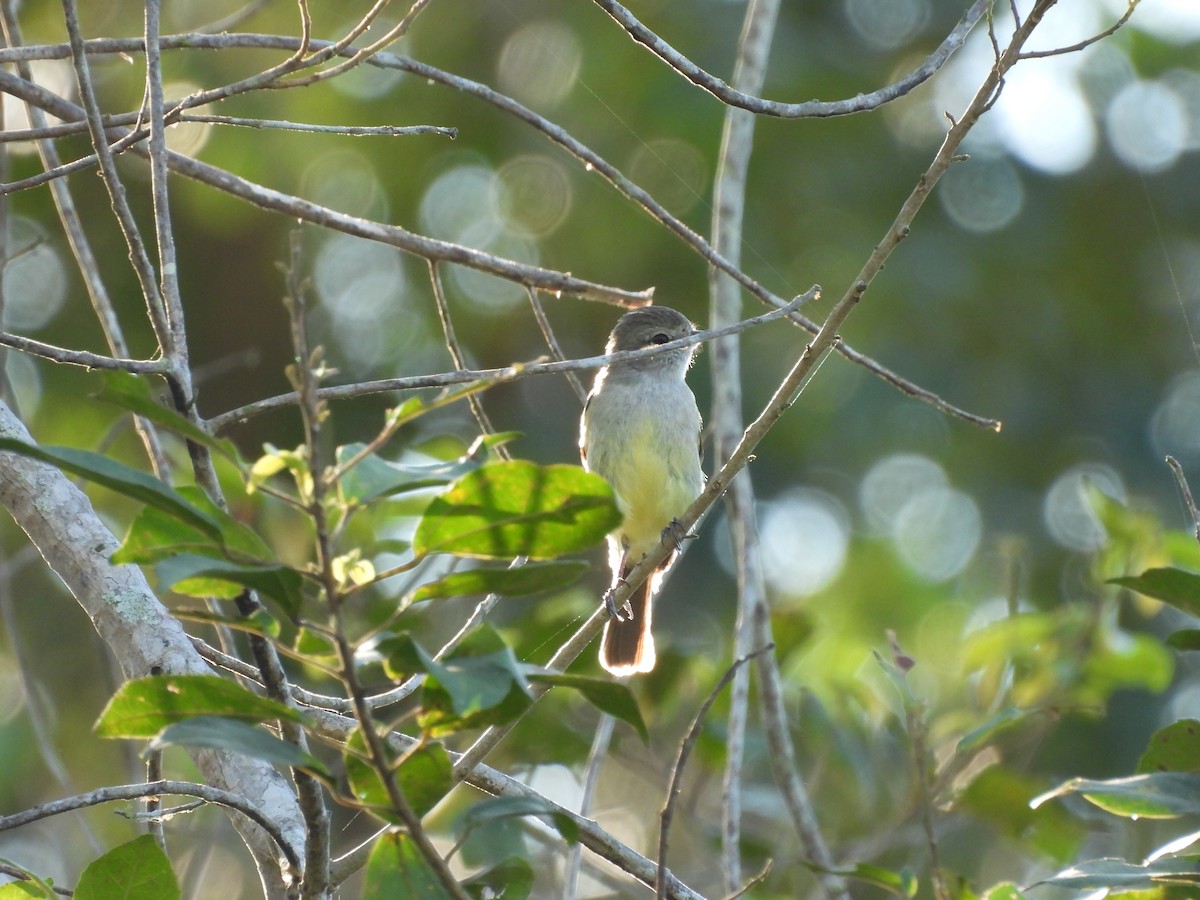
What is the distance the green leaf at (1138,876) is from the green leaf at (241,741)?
3.89ft

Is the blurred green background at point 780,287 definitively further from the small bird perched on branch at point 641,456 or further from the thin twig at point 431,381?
the thin twig at point 431,381

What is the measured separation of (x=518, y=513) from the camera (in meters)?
1.68

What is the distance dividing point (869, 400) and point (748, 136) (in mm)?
4731

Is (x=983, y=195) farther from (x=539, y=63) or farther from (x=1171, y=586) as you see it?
(x=1171, y=586)

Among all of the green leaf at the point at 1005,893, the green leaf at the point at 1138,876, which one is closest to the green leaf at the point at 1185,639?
the green leaf at the point at 1138,876

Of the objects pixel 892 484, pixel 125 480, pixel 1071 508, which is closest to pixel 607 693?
pixel 125 480

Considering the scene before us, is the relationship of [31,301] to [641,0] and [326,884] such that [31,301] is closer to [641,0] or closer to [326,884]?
[641,0]

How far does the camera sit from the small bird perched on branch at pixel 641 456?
5348mm

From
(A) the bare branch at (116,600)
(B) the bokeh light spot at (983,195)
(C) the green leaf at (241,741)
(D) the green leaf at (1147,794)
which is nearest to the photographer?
(C) the green leaf at (241,741)

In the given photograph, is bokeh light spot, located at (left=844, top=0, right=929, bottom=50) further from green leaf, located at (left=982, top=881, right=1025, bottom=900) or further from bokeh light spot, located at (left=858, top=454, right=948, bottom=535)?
green leaf, located at (left=982, top=881, right=1025, bottom=900)

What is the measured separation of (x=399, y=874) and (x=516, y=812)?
182 mm

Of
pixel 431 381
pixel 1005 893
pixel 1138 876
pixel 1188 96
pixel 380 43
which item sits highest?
pixel 1188 96

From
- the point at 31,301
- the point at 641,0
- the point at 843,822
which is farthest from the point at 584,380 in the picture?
the point at 843,822

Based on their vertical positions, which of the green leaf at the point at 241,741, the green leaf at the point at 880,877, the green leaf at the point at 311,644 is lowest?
the green leaf at the point at 880,877
